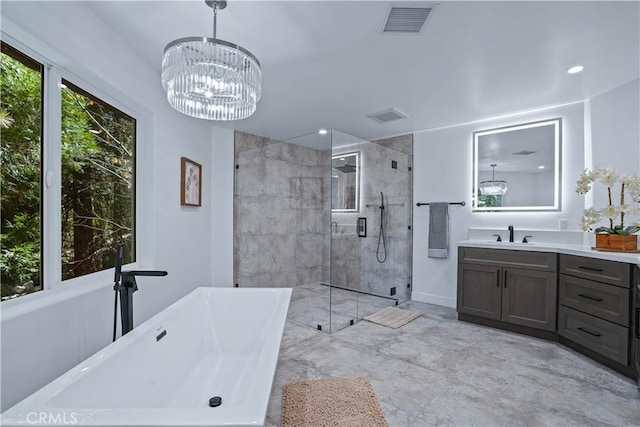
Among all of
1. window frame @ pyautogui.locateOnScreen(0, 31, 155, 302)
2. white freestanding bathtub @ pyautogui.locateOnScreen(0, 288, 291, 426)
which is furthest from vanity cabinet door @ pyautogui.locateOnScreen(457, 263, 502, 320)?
window frame @ pyautogui.locateOnScreen(0, 31, 155, 302)

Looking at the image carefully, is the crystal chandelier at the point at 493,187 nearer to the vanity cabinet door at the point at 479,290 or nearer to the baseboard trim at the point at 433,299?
the vanity cabinet door at the point at 479,290

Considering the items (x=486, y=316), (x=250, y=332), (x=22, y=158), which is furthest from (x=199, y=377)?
(x=486, y=316)

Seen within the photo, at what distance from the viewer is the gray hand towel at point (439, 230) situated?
3904 millimetres

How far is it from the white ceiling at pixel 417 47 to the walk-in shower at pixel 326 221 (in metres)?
0.97

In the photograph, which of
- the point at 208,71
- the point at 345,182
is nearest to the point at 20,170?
the point at 208,71

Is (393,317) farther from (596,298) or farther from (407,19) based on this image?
(407,19)

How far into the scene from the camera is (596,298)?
2455 millimetres

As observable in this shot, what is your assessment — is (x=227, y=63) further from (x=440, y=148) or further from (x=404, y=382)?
(x=440, y=148)

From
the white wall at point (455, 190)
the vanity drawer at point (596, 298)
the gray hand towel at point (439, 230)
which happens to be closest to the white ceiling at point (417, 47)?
the white wall at point (455, 190)

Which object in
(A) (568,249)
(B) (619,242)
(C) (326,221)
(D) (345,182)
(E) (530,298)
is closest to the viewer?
(B) (619,242)

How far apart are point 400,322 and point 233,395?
2.08 meters

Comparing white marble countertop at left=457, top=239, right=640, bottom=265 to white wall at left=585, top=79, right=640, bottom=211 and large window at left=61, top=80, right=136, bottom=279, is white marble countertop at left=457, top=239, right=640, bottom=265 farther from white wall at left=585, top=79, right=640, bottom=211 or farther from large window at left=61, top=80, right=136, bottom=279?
large window at left=61, top=80, right=136, bottom=279

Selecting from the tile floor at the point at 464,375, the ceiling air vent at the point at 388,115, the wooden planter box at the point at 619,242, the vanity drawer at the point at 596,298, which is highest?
the ceiling air vent at the point at 388,115

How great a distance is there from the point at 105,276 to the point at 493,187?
12.9 feet
